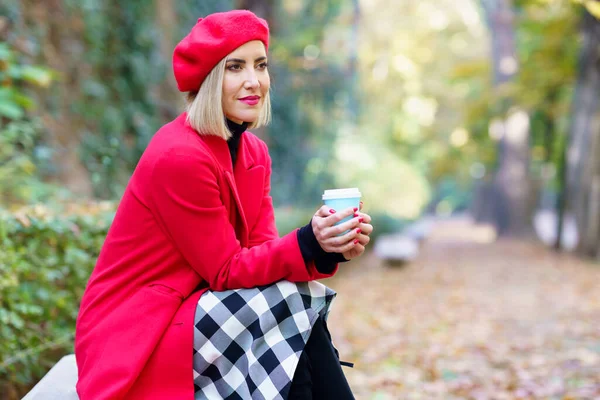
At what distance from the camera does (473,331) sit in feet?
20.1

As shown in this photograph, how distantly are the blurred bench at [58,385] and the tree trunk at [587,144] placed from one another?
10332mm

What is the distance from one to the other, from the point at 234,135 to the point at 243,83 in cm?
19

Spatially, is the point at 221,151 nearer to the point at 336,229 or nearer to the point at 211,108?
the point at 211,108

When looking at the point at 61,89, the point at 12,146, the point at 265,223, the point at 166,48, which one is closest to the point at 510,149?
the point at 166,48

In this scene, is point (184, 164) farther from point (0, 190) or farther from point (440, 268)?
point (440, 268)

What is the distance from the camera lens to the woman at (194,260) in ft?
6.49

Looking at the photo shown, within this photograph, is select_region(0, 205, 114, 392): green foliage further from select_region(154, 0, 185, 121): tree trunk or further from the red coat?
select_region(154, 0, 185, 121): tree trunk

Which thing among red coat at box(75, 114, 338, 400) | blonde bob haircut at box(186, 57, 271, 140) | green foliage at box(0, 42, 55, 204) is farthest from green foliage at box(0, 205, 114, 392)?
blonde bob haircut at box(186, 57, 271, 140)

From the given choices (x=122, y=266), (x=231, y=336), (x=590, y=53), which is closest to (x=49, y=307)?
(x=122, y=266)

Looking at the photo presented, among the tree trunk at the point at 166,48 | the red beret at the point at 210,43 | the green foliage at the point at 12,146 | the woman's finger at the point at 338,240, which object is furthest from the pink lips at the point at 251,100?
the tree trunk at the point at 166,48

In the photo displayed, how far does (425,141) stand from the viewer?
31.1 metres

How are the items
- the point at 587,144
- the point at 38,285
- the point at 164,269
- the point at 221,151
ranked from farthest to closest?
the point at 587,144
the point at 38,285
the point at 221,151
the point at 164,269

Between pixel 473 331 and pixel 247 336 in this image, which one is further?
pixel 473 331

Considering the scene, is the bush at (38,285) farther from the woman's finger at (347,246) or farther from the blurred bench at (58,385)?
the woman's finger at (347,246)
